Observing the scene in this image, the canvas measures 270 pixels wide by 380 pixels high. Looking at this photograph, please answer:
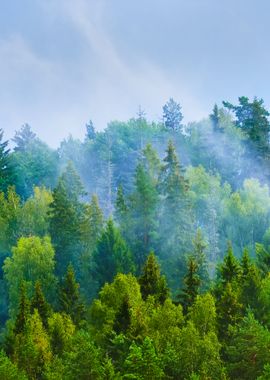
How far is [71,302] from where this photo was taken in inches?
2346

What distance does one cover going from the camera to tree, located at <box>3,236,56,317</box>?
69000 millimetres

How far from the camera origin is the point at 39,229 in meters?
80.1

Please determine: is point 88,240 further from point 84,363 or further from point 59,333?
point 84,363

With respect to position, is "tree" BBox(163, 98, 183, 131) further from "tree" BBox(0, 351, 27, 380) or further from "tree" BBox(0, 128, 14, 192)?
"tree" BBox(0, 351, 27, 380)

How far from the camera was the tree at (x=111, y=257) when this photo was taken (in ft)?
224

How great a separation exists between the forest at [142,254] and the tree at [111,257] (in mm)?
147

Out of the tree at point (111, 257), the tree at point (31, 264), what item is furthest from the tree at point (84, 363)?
the tree at point (31, 264)

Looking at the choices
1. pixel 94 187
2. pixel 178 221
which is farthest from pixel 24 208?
pixel 94 187

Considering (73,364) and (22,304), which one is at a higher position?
(22,304)

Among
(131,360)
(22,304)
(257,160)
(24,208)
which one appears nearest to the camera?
(131,360)

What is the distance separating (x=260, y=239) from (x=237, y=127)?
2732 centimetres

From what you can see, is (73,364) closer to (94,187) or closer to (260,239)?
(260,239)

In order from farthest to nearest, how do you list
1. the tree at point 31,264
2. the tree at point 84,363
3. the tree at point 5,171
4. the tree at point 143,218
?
the tree at point 5,171
the tree at point 143,218
the tree at point 31,264
the tree at point 84,363

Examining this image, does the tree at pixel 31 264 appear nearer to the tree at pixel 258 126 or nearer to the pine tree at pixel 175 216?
the pine tree at pixel 175 216
